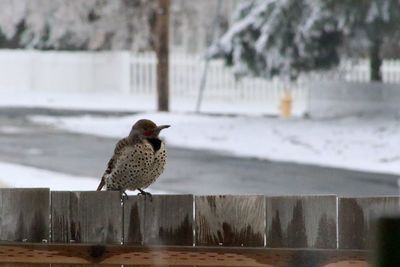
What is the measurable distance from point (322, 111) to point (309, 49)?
4294 mm

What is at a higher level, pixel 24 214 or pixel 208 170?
pixel 24 214

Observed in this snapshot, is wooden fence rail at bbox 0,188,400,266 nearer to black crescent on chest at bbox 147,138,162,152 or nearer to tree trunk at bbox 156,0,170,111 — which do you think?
black crescent on chest at bbox 147,138,162,152

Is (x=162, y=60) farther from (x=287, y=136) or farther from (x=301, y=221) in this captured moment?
(x=301, y=221)

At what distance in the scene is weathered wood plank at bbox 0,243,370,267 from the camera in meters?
3.38

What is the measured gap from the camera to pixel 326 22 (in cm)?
1877

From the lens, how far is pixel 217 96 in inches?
1313

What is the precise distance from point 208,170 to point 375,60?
9497 mm

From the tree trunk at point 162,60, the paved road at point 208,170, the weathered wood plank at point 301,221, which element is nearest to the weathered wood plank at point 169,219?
the weathered wood plank at point 301,221

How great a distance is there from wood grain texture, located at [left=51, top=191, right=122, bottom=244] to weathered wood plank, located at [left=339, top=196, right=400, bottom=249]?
0.79m

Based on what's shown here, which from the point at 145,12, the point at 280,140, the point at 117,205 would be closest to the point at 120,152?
the point at 117,205

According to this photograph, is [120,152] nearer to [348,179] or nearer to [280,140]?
[348,179]

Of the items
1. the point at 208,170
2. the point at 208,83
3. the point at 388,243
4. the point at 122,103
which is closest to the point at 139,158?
the point at 388,243

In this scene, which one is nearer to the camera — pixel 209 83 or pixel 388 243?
pixel 388 243

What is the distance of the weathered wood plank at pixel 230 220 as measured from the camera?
3.55 metres
